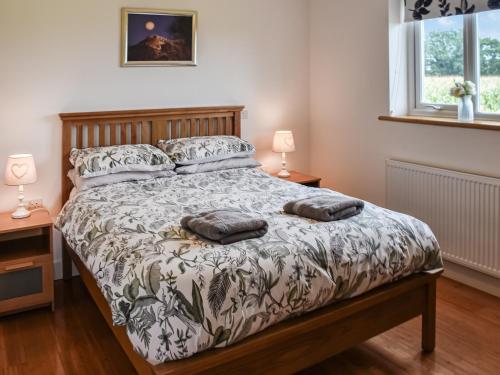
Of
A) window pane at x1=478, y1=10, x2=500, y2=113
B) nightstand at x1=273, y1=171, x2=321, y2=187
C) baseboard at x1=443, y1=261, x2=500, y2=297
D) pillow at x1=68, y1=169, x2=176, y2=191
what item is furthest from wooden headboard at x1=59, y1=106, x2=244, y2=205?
baseboard at x1=443, y1=261, x2=500, y2=297

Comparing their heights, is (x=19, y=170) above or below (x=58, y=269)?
above

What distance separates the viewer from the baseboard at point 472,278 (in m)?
3.14

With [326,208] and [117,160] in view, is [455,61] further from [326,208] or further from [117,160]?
[117,160]

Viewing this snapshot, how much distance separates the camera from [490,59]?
10.5 feet

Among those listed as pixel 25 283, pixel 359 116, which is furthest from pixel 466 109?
pixel 25 283

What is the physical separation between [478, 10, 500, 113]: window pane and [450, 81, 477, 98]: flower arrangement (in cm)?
8

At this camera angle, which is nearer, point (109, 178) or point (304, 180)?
point (109, 178)

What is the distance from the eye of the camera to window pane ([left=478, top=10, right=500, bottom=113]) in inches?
124

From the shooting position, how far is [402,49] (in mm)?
3783

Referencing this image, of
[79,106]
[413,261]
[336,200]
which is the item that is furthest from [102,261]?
Answer: [79,106]

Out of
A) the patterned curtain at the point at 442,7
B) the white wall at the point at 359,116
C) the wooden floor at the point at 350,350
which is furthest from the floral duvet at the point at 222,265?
the patterned curtain at the point at 442,7

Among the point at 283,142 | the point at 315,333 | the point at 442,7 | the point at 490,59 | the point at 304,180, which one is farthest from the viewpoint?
the point at 283,142

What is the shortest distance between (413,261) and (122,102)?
2.41 metres

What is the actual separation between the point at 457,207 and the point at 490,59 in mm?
994
